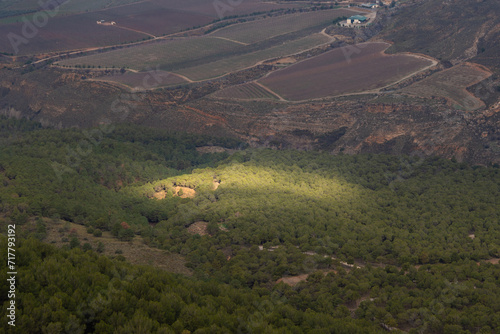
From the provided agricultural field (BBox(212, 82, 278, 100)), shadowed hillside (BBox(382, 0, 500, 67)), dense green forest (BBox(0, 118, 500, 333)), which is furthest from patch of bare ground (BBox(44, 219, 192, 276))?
shadowed hillside (BBox(382, 0, 500, 67))

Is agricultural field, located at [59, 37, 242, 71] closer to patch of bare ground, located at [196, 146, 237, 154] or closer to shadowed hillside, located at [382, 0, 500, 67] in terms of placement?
patch of bare ground, located at [196, 146, 237, 154]

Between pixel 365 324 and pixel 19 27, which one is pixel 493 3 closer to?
pixel 365 324

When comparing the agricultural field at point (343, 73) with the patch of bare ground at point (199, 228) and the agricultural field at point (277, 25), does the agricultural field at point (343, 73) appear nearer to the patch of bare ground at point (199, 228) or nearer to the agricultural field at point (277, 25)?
the agricultural field at point (277, 25)

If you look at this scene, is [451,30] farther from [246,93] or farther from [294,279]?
[294,279]

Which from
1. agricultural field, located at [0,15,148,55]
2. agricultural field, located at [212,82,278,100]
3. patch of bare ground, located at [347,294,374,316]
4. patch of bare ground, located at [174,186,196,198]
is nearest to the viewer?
patch of bare ground, located at [347,294,374,316]

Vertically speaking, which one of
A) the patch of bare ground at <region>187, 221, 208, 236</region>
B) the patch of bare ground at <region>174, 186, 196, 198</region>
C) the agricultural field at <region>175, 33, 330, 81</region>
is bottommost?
the patch of bare ground at <region>174, 186, 196, 198</region>

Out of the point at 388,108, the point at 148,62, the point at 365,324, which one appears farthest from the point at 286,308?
the point at 148,62

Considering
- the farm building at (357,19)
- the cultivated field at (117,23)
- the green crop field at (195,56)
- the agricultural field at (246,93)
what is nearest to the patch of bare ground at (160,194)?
the agricultural field at (246,93)
